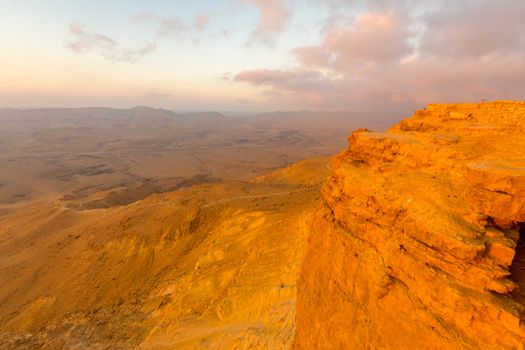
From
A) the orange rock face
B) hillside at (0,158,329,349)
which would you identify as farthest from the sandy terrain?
the orange rock face

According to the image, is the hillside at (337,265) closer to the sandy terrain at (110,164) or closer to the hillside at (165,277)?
the hillside at (165,277)

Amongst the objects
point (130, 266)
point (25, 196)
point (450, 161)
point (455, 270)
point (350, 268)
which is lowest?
point (25, 196)

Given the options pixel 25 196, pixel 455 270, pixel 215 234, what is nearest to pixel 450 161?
pixel 455 270

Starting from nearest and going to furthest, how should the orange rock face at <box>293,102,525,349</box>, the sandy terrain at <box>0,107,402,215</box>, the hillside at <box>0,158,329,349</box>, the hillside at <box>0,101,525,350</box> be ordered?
the orange rock face at <box>293,102,525,349</box>, the hillside at <box>0,101,525,350</box>, the hillside at <box>0,158,329,349</box>, the sandy terrain at <box>0,107,402,215</box>

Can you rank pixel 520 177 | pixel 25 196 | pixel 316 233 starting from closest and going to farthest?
pixel 520 177 < pixel 316 233 < pixel 25 196

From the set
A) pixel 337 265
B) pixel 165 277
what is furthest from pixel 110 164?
pixel 337 265

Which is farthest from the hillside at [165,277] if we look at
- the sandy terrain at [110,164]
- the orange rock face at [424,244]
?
the sandy terrain at [110,164]

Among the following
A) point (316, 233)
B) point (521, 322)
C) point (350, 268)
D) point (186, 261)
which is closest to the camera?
point (521, 322)

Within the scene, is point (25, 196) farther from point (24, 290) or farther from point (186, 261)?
point (186, 261)

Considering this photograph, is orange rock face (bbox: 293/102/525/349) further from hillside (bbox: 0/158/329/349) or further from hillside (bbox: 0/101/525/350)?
hillside (bbox: 0/158/329/349)
